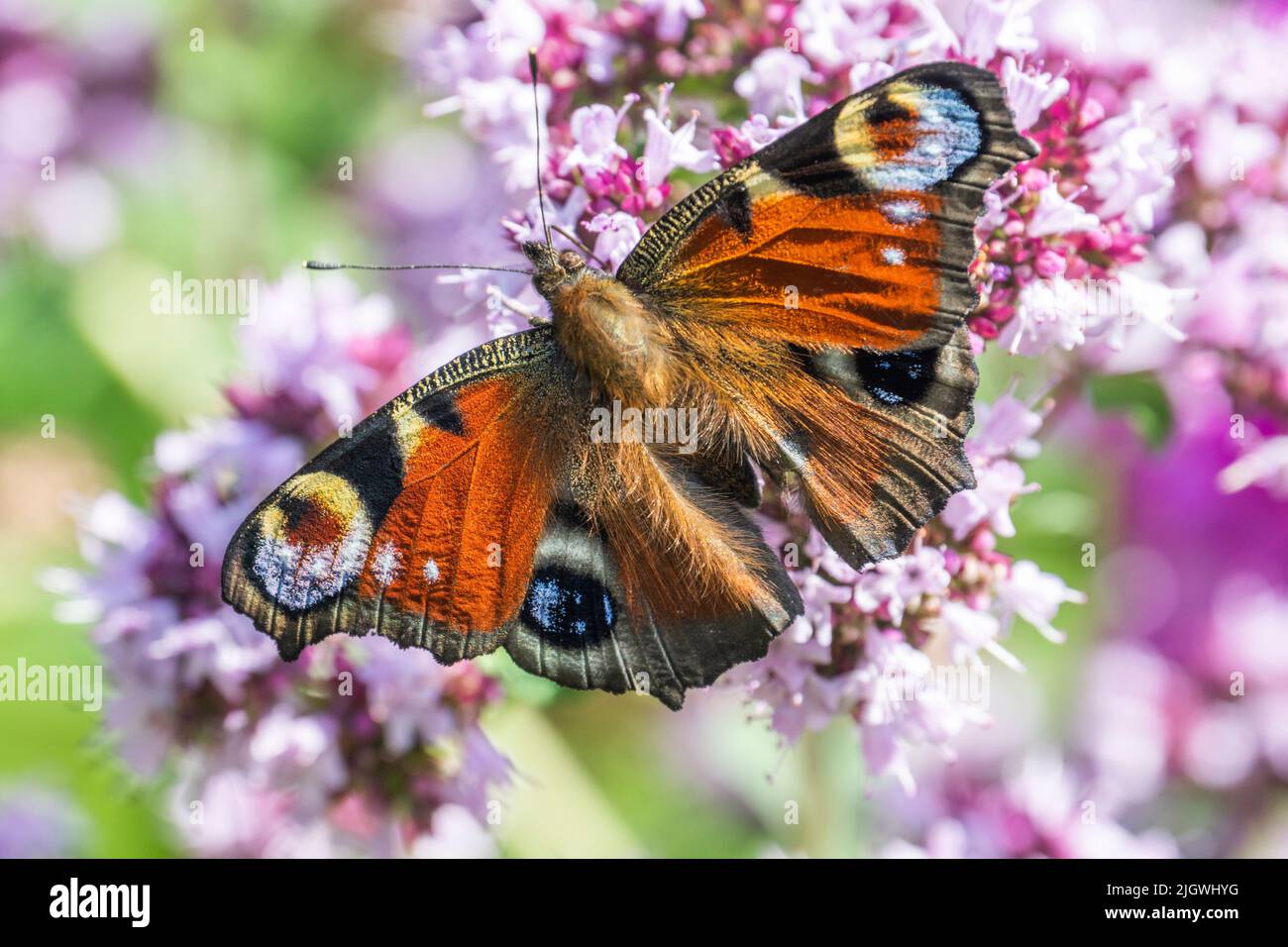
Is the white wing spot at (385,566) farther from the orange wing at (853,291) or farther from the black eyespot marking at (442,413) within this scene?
the orange wing at (853,291)

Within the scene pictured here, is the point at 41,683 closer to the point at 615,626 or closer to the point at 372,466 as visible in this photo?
the point at 372,466

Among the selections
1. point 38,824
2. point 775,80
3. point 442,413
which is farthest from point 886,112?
point 38,824

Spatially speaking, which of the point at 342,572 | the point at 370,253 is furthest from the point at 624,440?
the point at 370,253

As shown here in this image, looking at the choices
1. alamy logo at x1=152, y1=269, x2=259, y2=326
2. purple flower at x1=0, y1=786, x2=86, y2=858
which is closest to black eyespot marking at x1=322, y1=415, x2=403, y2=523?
alamy logo at x1=152, y1=269, x2=259, y2=326

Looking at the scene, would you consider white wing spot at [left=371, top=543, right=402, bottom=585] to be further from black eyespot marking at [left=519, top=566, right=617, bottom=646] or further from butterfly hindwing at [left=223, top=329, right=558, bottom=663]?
black eyespot marking at [left=519, top=566, right=617, bottom=646]
